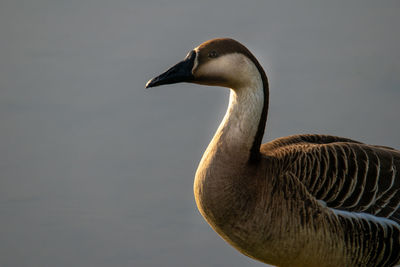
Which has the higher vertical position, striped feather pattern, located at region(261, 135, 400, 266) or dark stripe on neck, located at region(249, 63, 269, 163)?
dark stripe on neck, located at region(249, 63, 269, 163)

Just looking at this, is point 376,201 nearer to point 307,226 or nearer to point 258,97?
point 307,226

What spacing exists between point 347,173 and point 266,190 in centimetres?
57

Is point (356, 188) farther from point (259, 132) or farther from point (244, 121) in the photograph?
point (244, 121)

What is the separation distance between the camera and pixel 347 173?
429 cm

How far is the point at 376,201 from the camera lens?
4371 mm

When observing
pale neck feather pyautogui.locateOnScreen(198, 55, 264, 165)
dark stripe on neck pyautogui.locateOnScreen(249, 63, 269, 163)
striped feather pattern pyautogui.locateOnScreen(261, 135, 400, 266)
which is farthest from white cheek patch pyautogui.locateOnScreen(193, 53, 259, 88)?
striped feather pattern pyautogui.locateOnScreen(261, 135, 400, 266)

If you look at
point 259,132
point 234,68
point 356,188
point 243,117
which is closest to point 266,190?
point 259,132

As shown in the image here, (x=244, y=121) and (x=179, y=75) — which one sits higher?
(x=179, y=75)

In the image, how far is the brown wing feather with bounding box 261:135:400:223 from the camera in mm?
4246

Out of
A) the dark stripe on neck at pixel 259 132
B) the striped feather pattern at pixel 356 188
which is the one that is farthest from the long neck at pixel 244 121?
the striped feather pattern at pixel 356 188

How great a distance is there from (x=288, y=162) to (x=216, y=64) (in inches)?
31.3

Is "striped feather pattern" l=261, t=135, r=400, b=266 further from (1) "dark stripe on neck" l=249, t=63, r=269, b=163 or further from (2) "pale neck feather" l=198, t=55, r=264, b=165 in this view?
(2) "pale neck feather" l=198, t=55, r=264, b=165

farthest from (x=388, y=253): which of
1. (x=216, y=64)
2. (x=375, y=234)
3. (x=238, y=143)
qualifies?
(x=216, y=64)

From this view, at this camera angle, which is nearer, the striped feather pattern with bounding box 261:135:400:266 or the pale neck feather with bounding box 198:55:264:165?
the pale neck feather with bounding box 198:55:264:165
